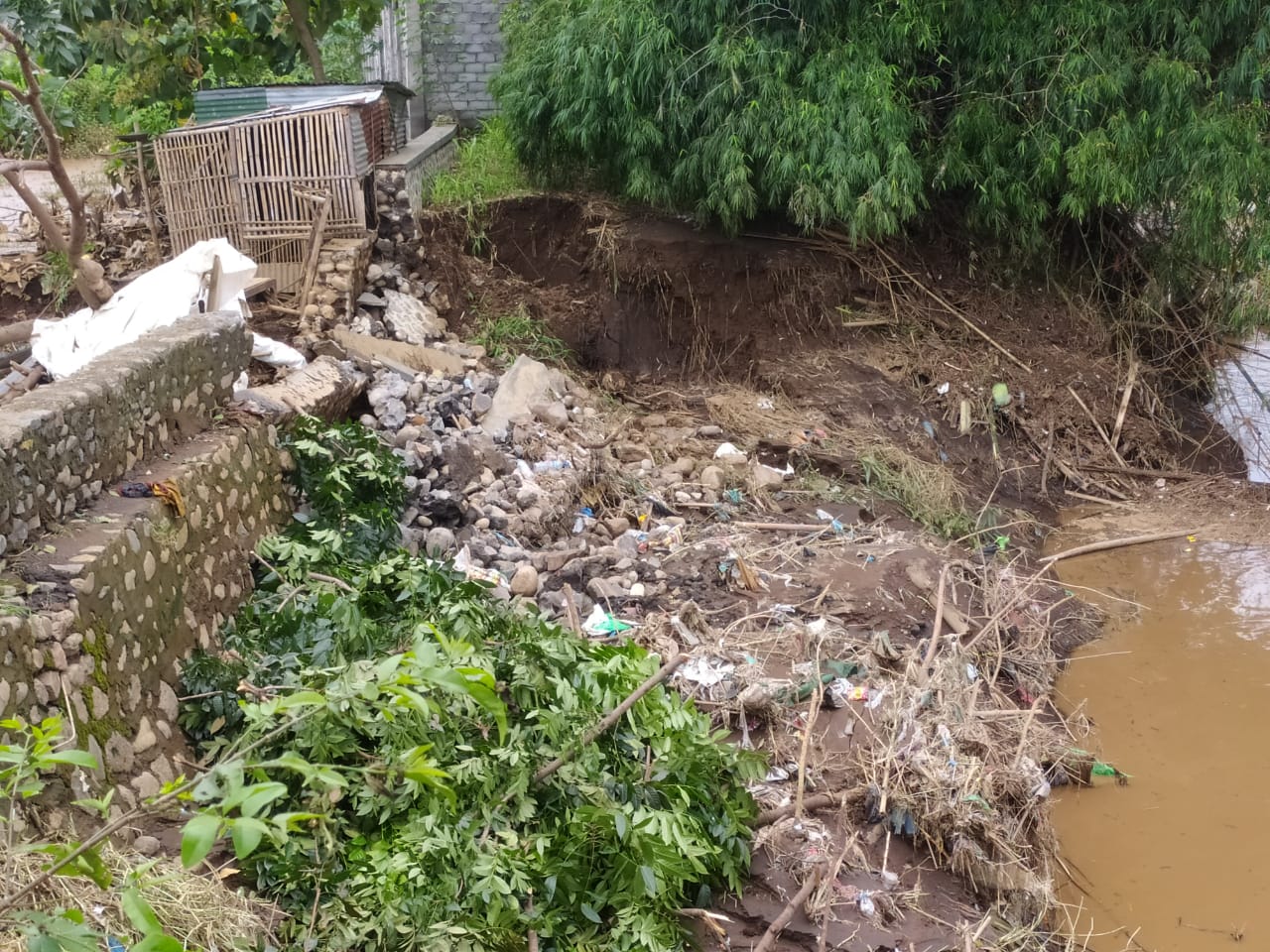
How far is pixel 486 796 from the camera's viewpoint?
11.5 feet

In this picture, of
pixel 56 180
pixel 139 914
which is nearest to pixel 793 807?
pixel 139 914

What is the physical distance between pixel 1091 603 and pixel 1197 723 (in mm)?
1249

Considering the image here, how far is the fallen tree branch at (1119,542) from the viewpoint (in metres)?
7.52

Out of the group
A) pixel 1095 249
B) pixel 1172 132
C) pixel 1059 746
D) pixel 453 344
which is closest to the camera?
pixel 1059 746

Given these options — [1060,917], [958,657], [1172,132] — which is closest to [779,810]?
[1060,917]

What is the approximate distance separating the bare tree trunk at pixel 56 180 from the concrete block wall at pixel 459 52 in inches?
262

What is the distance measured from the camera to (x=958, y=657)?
5441 millimetres

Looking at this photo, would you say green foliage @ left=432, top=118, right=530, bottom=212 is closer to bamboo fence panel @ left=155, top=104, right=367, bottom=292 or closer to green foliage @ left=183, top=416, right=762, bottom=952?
bamboo fence panel @ left=155, top=104, right=367, bottom=292

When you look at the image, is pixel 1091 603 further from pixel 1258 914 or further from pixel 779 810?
pixel 779 810

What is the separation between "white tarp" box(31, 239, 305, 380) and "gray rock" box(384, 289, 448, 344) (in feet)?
6.19

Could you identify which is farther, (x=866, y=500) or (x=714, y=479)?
(x=866, y=500)

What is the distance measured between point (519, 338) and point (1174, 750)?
558 centimetres

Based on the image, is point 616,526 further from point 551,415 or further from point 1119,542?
point 1119,542

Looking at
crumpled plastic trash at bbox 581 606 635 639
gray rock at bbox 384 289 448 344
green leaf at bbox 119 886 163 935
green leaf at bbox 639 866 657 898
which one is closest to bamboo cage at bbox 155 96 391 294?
gray rock at bbox 384 289 448 344
